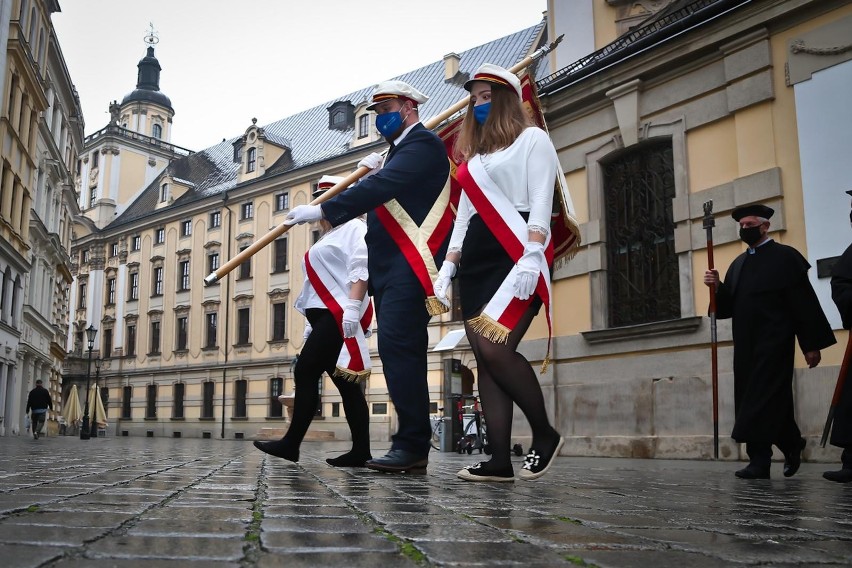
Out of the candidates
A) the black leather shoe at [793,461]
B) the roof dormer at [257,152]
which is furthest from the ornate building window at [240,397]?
the black leather shoe at [793,461]

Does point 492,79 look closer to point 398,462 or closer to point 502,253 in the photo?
point 502,253

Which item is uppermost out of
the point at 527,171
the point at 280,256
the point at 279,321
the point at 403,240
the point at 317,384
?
the point at 280,256

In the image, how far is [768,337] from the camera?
19.9ft

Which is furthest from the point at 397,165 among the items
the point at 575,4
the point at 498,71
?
the point at 575,4

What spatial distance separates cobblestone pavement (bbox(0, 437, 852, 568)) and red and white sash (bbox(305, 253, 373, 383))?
4.99 feet

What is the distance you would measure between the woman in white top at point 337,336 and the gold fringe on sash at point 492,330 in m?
1.33

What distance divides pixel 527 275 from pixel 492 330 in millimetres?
332

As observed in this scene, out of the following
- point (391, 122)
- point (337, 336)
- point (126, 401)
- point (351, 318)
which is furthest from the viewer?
point (126, 401)

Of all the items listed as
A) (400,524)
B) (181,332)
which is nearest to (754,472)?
(400,524)

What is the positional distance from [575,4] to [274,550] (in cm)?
1219

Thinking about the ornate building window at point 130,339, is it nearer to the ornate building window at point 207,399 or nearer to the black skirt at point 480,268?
the ornate building window at point 207,399

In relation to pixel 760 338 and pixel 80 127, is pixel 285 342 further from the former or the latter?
pixel 760 338

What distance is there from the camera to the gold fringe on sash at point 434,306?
5.18 meters

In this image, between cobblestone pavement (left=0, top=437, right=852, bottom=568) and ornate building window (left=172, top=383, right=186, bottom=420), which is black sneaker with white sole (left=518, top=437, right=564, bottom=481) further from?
ornate building window (left=172, top=383, right=186, bottom=420)
